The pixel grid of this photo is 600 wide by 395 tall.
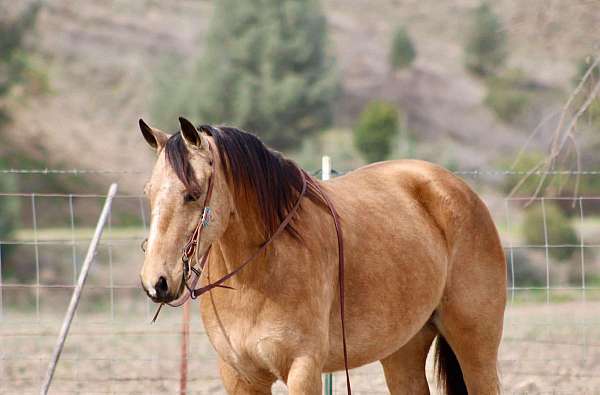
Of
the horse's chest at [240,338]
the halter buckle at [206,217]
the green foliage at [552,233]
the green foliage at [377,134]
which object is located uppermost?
the halter buckle at [206,217]

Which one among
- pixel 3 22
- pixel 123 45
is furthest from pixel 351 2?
pixel 3 22

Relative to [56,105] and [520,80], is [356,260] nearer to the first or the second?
[56,105]

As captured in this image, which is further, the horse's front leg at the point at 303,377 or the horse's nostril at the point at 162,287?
the horse's front leg at the point at 303,377

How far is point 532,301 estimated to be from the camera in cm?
1498

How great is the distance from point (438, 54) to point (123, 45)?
60.7 feet

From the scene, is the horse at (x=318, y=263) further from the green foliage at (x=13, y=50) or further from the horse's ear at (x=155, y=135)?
the green foliage at (x=13, y=50)

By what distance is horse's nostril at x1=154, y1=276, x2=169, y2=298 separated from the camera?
11.2 feet

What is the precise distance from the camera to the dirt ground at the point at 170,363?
24.3ft

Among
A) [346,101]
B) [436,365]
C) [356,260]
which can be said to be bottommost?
[346,101]

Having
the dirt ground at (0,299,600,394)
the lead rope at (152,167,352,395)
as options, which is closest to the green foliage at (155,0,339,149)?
the dirt ground at (0,299,600,394)

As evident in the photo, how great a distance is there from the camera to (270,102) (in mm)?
40781

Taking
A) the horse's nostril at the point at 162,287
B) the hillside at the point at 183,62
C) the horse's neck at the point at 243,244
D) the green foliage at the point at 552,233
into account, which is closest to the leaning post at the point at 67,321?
the horse's neck at the point at 243,244

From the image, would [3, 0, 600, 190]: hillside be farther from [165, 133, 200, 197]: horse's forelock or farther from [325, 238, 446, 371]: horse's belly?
[165, 133, 200, 197]: horse's forelock

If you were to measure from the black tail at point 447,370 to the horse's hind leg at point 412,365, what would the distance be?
0.23 feet
